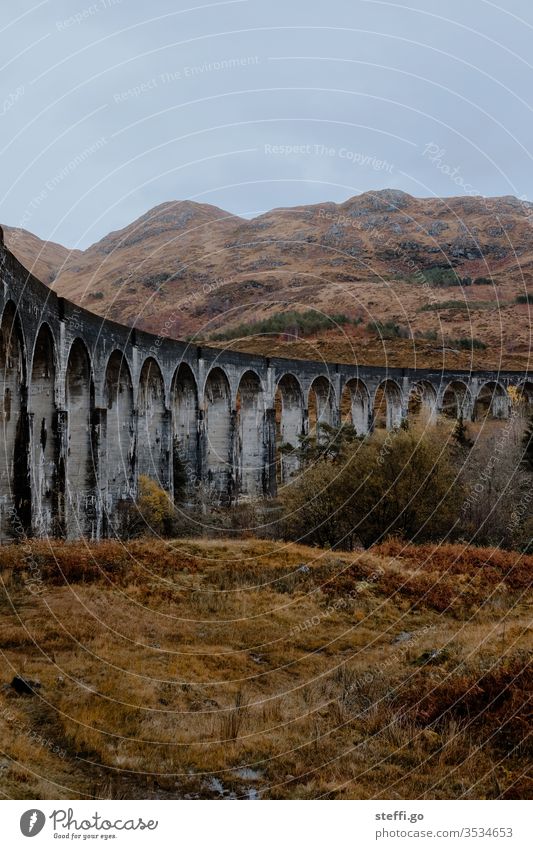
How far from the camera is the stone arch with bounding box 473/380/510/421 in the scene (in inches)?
2095

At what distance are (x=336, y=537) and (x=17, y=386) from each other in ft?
36.8

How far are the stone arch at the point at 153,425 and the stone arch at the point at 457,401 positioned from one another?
91.5 ft

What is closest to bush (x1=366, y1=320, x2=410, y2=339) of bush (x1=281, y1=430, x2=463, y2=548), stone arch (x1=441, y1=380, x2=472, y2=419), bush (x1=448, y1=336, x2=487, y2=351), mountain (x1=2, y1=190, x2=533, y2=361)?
mountain (x1=2, y1=190, x2=533, y2=361)

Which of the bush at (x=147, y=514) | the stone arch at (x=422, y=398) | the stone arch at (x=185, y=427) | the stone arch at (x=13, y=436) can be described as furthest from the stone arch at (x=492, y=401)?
the stone arch at (x=13, y=436)

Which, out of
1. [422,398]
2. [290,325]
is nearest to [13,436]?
[422,398]

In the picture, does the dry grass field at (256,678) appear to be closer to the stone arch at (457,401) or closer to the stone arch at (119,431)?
the stone arch at (119,431)

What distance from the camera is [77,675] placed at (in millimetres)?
9391

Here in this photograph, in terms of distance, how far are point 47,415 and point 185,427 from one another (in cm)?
1273

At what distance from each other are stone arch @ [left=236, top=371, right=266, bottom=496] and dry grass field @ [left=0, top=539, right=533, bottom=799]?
61.6 feet

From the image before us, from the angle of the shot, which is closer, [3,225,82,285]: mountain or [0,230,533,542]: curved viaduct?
[0,230,533,542]: curved viaduct

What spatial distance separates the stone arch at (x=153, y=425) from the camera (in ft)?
88.9

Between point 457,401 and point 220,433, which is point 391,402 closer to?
point 457,401

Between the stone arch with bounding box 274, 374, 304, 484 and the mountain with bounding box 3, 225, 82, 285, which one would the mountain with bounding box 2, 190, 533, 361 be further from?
the stone arch with bounding box 274, 374, 304, 484

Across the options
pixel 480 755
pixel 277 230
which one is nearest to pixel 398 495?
pixel 480 755
